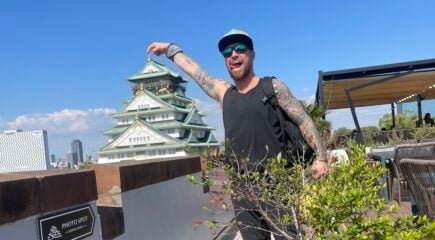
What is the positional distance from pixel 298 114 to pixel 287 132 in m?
0.10

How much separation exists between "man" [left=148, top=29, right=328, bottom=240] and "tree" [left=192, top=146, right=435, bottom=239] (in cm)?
22

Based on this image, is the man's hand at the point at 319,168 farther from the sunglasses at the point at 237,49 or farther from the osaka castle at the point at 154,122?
the osaka castle at the point at 154,122

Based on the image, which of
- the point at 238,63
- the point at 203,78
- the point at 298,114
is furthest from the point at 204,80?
the point at 298,114

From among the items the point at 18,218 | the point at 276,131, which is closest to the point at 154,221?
the point at 276,131

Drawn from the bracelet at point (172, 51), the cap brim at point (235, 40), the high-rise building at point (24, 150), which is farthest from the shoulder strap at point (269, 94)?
the high-rise building at point (24, 150)

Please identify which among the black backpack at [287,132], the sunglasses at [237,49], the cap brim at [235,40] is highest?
the cap brim at [235,40]

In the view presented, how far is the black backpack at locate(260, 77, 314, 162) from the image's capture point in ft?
6.91

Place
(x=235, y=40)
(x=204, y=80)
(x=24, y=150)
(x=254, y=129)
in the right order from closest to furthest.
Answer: (x=254, y=129) → (x=235, y=40) → (x=204, y=80) → (x=24, y=150)

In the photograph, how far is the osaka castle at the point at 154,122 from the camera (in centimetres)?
5009

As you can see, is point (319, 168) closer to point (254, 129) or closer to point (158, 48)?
point (254, 129)

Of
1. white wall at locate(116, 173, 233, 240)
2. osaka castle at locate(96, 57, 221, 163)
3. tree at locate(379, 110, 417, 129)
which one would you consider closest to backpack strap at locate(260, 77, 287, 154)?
white wall at locate(116, 173, 233, 240)

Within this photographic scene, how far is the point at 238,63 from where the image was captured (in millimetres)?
2227

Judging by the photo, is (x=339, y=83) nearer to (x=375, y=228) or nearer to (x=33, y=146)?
(x=375, y=228)

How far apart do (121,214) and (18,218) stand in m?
0.90
